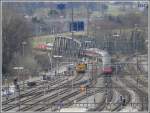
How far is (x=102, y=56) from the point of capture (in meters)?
6.08

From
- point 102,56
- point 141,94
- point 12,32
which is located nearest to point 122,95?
point 141,94

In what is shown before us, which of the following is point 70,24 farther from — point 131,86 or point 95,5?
point 131,86

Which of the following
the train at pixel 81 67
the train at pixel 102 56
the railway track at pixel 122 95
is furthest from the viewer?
the train at pixel 81 67

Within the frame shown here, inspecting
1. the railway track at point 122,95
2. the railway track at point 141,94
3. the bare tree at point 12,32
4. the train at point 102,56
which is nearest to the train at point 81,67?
the train at point 102,56

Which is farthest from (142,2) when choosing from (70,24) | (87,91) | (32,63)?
(32,63)

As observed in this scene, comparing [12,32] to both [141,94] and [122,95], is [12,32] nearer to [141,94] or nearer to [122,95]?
[122,95]

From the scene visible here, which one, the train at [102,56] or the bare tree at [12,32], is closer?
the train at [102,56]

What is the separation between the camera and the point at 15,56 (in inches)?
247

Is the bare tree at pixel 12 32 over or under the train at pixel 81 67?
over

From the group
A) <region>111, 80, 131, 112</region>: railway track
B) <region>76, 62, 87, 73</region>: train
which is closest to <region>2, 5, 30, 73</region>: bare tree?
<region>76, 62, 87, 73</region>: train

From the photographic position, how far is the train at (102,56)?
19.4 ft

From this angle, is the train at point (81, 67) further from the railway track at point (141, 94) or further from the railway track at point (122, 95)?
the railway track at point (141, 94)

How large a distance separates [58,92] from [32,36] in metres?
0.97

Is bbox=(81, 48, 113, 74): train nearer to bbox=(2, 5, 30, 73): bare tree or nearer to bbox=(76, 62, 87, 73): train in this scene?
bbox=(76, 62, 87, 73): train
